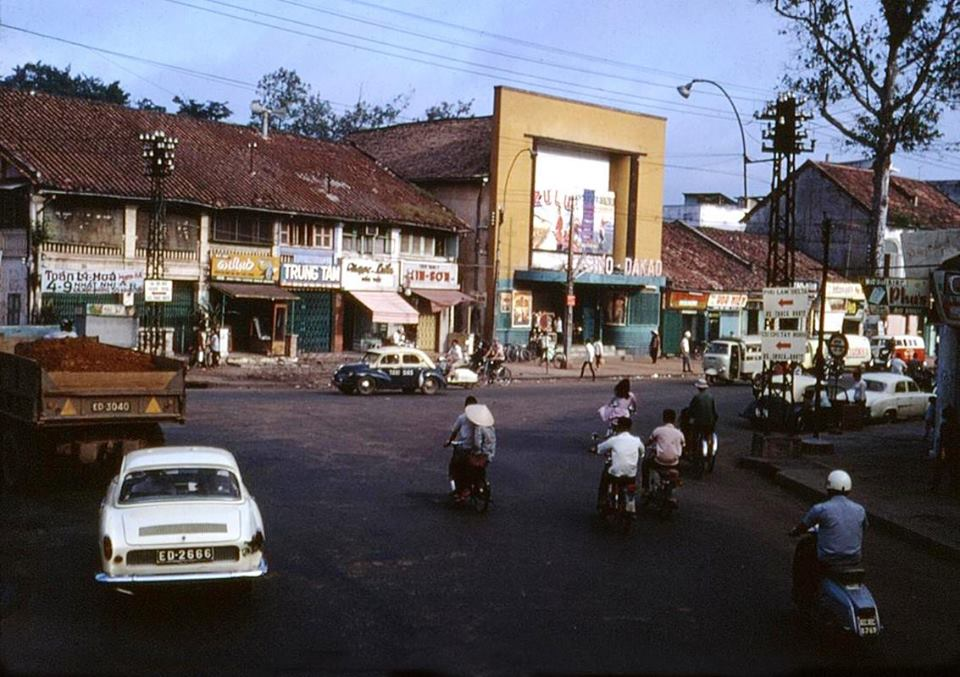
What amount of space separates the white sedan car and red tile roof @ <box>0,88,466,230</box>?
27.0 metres

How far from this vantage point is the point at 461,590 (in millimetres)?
11336

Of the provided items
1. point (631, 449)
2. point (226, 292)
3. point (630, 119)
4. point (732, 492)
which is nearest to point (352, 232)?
point (226, 292)

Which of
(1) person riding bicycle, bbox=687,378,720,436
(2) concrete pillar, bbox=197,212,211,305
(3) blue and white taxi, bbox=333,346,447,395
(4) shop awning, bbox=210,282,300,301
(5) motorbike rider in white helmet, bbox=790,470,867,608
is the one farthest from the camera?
(4) shop awning, bbox=210,282,300,301

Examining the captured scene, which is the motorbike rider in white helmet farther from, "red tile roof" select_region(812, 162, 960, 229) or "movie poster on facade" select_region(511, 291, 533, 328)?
"red tile roof" select_region(812, 162, 960, 229)

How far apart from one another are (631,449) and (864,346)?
36049 mm

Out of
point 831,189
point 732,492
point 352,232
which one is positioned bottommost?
point 732,492

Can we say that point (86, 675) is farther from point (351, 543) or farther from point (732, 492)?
point (732, 492)

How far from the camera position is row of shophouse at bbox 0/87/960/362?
3688 centimetres

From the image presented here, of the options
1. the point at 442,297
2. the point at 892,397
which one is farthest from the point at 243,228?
the point at 892,397

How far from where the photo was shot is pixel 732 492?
63.3 ft

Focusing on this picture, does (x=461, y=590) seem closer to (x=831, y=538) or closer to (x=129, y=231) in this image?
(x=831, y=538)

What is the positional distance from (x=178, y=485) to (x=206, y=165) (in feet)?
110

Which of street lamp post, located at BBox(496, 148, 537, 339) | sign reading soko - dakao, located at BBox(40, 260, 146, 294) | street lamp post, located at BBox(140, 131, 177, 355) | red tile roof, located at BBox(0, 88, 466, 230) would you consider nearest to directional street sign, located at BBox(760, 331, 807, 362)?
street lamp post, located at BBox(140, 131, 177, 355)

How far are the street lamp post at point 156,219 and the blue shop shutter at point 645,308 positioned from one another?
1045 inches
